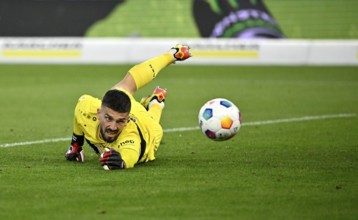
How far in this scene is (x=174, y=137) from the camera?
11.6 metres

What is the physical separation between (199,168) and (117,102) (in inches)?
40.7

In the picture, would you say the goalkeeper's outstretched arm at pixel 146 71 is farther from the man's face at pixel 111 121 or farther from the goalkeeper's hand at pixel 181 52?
the man's face at pixel 111 121

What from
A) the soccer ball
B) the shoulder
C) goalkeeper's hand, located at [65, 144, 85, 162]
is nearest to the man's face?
the shoulder

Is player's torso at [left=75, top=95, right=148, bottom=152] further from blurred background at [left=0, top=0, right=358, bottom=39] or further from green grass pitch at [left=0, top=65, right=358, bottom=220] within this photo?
blurred background at [left=0, top=0, right=358, bottom=39]

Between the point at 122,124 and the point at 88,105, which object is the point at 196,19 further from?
the point at 122,124

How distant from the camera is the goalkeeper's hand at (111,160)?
336 inches

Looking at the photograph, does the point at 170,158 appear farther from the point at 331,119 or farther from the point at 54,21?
the point at 54,21

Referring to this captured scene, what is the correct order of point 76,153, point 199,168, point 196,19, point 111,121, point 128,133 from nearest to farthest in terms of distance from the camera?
point 111,121 → point 199,168 → point 128,133 → point 76,153 → point 196,19

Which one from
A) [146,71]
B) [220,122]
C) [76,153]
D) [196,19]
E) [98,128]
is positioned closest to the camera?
[98,128]

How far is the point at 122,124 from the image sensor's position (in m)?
8.69

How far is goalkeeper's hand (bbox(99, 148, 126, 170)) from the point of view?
8523 millimetres

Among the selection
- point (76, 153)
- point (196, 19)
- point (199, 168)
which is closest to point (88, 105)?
point (76, 153)

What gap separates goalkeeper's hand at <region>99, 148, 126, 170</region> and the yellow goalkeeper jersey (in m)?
0.07

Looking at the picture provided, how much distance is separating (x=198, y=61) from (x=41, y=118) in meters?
12.0
